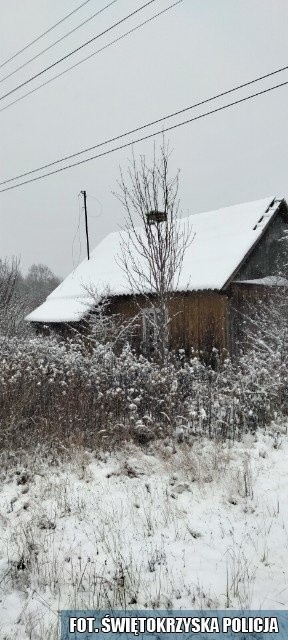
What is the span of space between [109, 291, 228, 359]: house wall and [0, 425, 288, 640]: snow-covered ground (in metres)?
9.47

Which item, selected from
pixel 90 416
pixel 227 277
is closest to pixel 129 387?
pixel 90 416

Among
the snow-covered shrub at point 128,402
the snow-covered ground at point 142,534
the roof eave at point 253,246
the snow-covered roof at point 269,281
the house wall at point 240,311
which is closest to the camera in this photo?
the snow-covered ground at point 142,534

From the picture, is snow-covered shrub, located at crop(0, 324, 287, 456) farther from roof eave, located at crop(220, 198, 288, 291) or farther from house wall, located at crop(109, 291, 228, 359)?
house wall, located at crop(109, 291, 228, 359)

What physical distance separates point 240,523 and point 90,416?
123 inches

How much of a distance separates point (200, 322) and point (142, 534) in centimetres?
1201

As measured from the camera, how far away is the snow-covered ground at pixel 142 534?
3.48 meters

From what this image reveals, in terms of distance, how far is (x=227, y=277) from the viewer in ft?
48.1

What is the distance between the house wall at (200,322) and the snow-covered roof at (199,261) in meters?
0.75

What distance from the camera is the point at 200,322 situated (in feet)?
52.4

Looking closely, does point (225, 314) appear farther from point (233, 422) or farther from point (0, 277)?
point (0, 277)

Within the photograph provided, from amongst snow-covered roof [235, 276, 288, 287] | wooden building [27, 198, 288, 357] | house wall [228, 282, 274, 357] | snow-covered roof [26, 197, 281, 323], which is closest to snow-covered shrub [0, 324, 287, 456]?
snow-covered roof [26, 197, 281, 323]

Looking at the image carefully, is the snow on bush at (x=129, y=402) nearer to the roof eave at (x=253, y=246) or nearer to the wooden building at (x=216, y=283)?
the wooden building at (x=216, y=283)

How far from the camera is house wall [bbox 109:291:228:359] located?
1541cm

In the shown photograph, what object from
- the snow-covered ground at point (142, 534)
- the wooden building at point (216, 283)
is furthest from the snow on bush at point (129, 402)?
the wooden building at point (216, 283)
